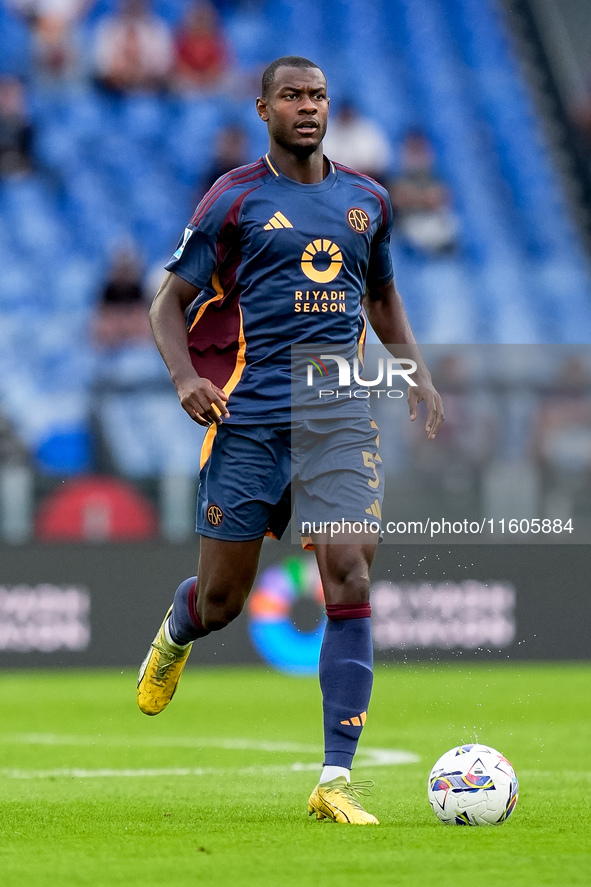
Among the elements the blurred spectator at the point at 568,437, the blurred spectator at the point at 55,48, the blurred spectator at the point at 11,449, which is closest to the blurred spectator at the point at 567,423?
the blurred spectator at the point at 568,437

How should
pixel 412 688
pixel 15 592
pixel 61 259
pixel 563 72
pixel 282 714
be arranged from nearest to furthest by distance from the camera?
pixel 282 714 → pixel 412 688 → pixel 15 592 → pixel 61 259 → pixel 563 72

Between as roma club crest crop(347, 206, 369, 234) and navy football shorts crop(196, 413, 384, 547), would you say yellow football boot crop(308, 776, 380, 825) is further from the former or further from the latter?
as roma club crest crop(347, 206, 369, 234)

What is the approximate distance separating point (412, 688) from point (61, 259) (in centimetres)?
736

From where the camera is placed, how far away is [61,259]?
52.7ft

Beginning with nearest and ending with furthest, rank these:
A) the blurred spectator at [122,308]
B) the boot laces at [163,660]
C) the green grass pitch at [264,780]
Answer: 1. the green grass pitch at [264,780]
2. the boot laces at [163,660]
3. the blurred spectator at [122,308]

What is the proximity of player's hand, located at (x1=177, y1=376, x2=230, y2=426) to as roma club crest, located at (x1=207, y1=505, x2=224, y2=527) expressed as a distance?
0.34 metres

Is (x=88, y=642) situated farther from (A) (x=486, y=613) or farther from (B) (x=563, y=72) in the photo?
(B) (x=563, y=72)

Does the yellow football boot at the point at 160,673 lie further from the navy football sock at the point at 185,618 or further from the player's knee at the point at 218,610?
the player's knee at the point at 218,610

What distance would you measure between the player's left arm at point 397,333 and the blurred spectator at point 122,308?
25.7ft

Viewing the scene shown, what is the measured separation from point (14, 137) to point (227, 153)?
98.2 inches

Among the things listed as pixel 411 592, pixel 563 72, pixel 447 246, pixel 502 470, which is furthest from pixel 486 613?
pixel 563 72

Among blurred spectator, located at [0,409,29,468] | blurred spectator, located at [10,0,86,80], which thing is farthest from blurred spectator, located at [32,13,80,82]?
blurred spectator, located at [0,409,29,468]

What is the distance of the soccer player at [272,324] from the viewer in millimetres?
4906

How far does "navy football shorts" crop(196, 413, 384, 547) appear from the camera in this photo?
4844 mm
